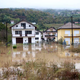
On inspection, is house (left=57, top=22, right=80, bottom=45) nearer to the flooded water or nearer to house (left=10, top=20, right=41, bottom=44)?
house (left=10, top=20, right=41, bottom=44)

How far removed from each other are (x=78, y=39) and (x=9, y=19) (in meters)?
21.3

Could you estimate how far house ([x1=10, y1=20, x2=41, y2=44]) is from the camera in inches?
965

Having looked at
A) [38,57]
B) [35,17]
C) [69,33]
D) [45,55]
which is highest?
[35,17]

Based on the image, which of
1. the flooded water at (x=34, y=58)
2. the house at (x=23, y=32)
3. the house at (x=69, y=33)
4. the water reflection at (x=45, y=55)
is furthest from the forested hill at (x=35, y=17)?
the flooded water at (x=34, y=58)

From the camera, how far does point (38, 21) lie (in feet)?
125

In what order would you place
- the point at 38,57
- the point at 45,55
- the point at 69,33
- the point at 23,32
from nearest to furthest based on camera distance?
the point at 38,57, the point at 45,55, the point at 69,33, the point at 23,32

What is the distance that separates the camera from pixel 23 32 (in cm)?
2489

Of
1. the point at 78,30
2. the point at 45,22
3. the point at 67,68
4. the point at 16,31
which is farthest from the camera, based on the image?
the point at 45,22

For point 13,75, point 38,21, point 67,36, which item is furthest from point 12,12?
point 13,75

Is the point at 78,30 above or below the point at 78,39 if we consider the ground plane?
above

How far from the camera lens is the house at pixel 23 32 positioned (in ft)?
80.4

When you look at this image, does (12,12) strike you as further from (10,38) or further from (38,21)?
(10,38)

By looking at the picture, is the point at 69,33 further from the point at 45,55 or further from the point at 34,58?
the point at 34,58

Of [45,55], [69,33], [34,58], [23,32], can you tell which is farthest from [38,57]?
[23,32]
